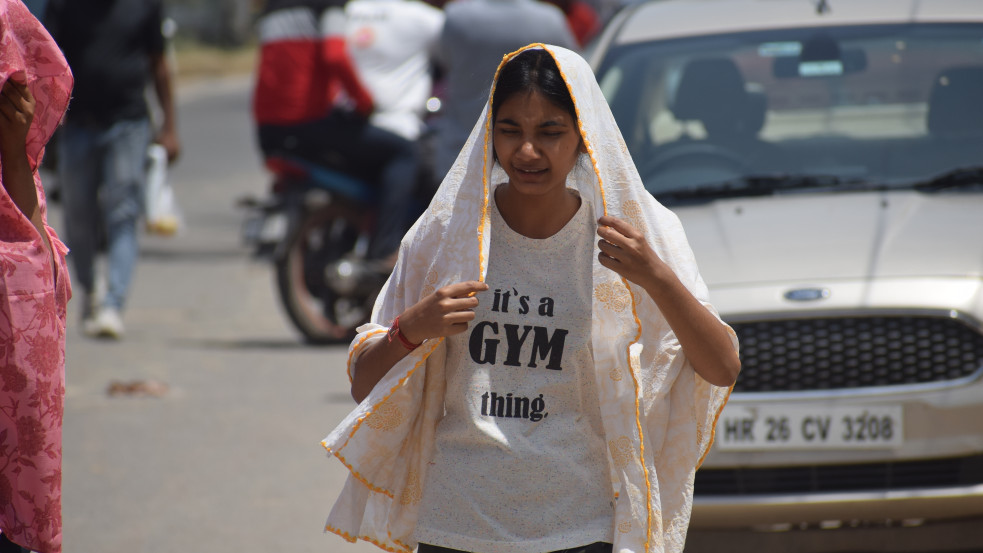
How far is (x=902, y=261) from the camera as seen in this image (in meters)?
4.12

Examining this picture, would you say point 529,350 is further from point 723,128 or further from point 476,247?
point 723,128

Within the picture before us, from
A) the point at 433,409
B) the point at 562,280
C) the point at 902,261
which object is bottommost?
the point at 902,261

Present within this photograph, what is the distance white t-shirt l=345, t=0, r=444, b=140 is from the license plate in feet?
14.9

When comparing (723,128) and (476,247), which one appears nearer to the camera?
(476,247)

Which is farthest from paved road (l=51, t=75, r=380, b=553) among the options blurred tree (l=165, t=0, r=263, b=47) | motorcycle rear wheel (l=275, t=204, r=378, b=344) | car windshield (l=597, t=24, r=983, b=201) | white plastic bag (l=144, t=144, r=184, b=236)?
blurred tree (l=165, t=0, r=263, b=47)

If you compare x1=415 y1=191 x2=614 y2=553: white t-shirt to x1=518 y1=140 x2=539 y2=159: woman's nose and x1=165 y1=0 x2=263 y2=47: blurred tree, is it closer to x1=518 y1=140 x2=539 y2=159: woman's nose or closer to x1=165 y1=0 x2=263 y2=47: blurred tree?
x1=518 y1=140 x2=539 y2=159: woman's nose

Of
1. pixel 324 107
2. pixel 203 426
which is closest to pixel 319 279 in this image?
pixel 324 107

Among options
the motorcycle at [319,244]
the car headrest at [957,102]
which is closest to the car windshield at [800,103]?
the car headrest at [957,102]

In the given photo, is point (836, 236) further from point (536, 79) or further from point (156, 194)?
point (156, 194)

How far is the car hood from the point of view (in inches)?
163

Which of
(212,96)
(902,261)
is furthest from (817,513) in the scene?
(212,96)

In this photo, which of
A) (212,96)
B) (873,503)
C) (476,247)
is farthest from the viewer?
(212,96)

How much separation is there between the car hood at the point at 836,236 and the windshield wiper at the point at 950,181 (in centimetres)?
8

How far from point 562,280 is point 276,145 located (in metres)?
5.89
